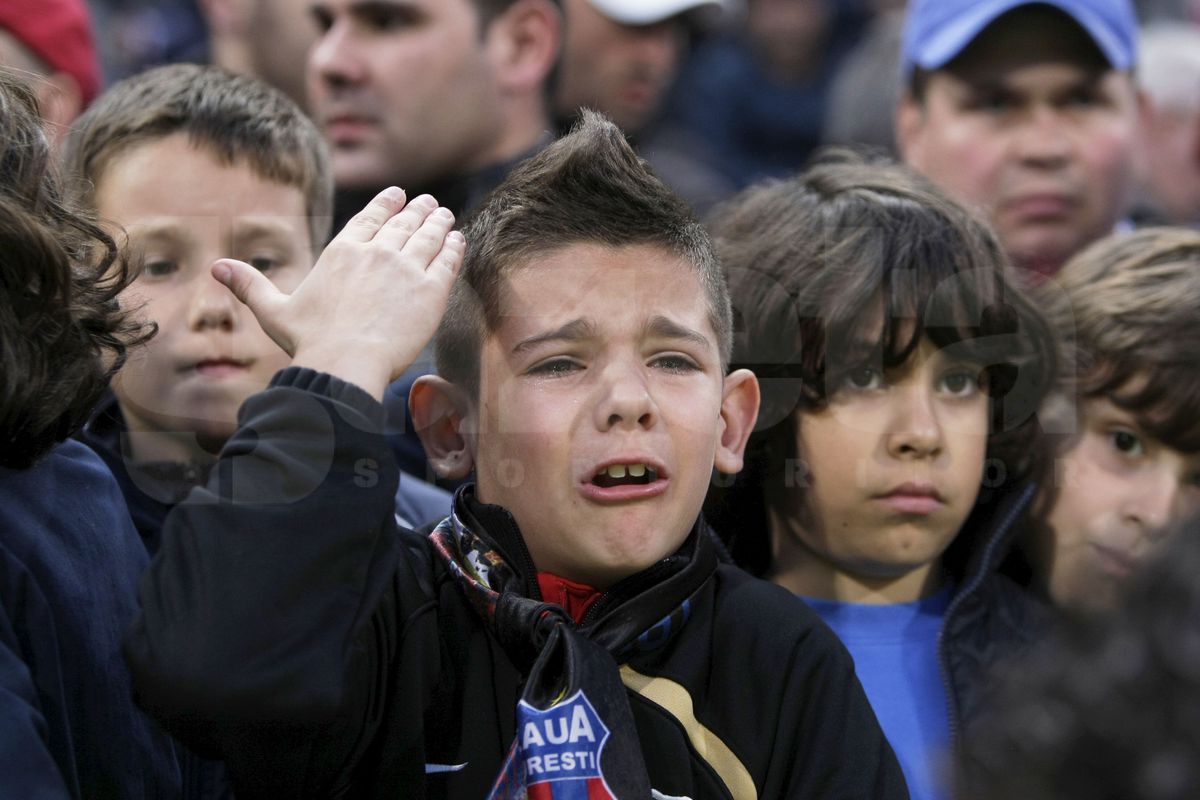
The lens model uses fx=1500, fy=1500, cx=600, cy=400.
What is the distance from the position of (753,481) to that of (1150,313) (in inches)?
34.2

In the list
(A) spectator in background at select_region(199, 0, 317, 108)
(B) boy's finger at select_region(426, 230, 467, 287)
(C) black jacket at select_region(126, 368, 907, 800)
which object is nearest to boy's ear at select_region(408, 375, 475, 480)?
(C) black jacket at select_region(126, 368, 907, 800)

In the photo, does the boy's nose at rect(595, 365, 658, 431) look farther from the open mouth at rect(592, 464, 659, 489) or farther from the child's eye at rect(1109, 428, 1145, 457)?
the child's eye at rect(1109, 428, 1145, 457)

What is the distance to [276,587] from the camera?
166 centimetres

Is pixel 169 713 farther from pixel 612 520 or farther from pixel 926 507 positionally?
pixel 926 507

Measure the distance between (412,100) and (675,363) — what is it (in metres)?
2.01

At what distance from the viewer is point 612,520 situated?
198 centimetres

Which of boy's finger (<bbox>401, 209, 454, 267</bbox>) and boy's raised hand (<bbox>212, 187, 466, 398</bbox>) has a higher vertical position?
boy's finger (<bbox>401, 209, 454, 267</bbox>)

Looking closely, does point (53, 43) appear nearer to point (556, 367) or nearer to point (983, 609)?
point (556, 367)

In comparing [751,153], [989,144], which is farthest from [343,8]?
[751,153]

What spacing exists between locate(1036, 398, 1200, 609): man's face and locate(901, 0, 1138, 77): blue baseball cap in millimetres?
1329

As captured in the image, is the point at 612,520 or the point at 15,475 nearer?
the point at 15,475

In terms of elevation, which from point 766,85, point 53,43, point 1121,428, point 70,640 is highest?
point 53,43

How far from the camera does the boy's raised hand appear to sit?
183 cm

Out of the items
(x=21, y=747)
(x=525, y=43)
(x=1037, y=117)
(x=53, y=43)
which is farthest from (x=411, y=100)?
(x=21, y=747)
